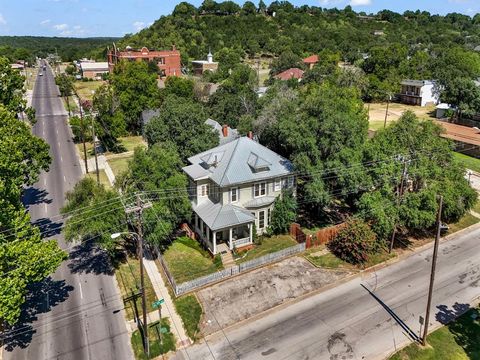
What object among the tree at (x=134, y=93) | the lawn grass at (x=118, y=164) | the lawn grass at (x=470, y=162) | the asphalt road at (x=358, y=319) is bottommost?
the asphalt road at (x=358, y=319)

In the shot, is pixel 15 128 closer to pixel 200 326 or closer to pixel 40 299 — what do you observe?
pixel 40 299

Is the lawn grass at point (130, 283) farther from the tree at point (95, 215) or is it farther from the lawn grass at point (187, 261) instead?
the lawn grass at point (187, 261)

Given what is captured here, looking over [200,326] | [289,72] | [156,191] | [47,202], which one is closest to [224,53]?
[289,72]

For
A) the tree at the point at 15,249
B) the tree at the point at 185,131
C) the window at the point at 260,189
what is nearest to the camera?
the tree at the point at 15,249

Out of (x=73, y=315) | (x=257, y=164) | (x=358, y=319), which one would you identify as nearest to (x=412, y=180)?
(x=257, y=164)

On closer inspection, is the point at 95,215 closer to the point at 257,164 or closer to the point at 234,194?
the point at 234,194

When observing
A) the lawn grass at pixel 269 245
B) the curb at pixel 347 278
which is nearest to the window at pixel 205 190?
the lawn grass at pixel 269 245
